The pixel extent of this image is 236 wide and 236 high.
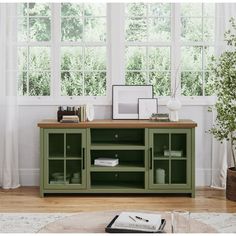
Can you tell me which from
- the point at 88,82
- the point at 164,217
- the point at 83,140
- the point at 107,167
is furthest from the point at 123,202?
the point at 164,217

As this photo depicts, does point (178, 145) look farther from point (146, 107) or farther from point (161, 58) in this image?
point (161, 58)

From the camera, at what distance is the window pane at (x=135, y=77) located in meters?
5.70

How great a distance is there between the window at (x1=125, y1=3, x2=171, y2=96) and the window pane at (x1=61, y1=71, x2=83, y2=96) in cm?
55

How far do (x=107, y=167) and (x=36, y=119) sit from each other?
1.08 m

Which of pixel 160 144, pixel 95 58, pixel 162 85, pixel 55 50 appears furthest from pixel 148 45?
pixel 160 144

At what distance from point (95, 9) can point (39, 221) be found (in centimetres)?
265

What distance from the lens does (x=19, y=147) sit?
565 centimetres

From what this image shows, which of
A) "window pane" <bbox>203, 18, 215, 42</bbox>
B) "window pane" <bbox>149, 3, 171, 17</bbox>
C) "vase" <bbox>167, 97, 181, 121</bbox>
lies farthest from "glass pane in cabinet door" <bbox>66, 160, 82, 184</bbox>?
"window pane" <bbox>203, 18, 215, 42</bbox>

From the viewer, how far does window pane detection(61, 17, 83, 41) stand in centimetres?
569

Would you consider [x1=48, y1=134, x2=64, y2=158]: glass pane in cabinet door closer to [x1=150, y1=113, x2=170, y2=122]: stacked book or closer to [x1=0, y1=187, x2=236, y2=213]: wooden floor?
[x1=0, y1=187, x2=236, y2=213]: wooden floor

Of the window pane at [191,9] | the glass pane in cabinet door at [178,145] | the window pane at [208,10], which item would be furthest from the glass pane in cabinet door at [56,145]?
the window pane at [208,10]

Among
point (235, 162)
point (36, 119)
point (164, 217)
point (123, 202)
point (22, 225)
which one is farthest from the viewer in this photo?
point (36, 119)

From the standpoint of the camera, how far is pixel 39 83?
5.71 meters

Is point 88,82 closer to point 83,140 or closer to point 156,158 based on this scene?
point 83,140
